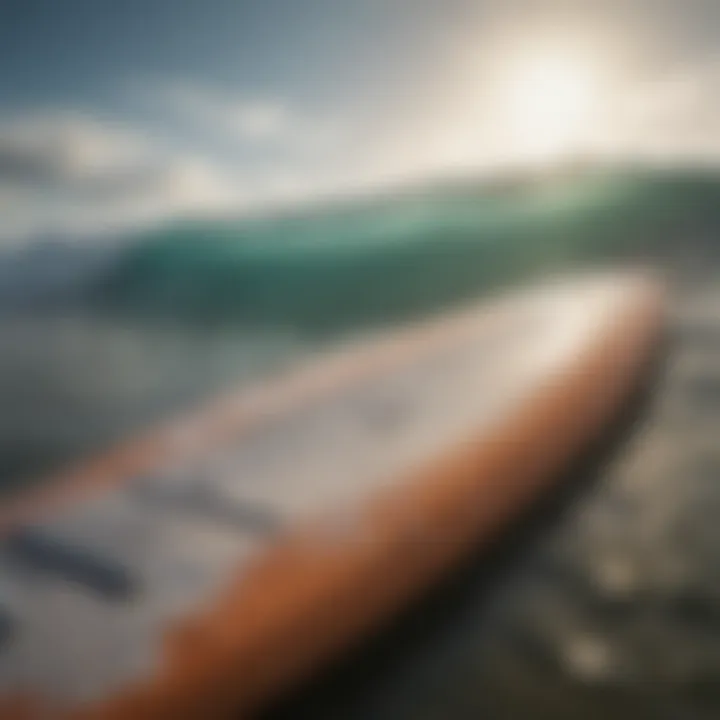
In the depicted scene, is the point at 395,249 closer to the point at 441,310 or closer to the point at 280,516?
the point at 441,310

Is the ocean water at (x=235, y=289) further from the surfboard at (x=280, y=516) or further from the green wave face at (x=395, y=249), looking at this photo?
the surfboard at (x=280, y=516)

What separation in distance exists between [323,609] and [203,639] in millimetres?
106

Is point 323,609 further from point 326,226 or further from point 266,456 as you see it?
point 326,226

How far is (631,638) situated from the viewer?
685 millimetres

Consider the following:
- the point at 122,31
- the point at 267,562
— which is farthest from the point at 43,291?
the point at 267,562

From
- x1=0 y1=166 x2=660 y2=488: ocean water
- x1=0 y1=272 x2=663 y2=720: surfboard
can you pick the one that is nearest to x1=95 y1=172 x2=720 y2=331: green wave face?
x1=0 y1=166 x2=660 y2=488: ocean water

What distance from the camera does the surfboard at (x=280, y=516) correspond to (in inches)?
22.9

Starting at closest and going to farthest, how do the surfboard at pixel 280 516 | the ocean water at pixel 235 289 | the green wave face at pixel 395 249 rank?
the surfboard at pixel 280 516
the ocean water at pixel 235 289
the green wave face at pixel 395 249

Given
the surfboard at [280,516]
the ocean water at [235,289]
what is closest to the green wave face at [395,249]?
the ocean water at [235,289]

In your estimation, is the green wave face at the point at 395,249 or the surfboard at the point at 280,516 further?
the green wave face at the point at 395,249

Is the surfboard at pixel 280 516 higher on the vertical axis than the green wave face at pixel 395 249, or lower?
lower

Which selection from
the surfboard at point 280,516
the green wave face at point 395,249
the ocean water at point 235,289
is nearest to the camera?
the surfboard at point 280,516

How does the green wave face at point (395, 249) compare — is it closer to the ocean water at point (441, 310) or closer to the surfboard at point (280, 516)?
the ocean water at point (441, 310)

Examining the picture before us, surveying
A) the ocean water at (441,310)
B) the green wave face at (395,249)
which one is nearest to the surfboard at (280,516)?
the ocean water at (441,310)
